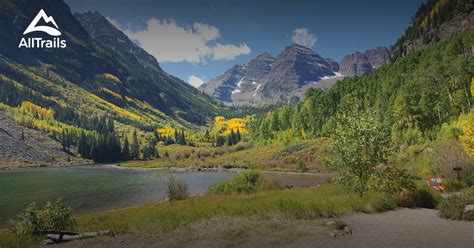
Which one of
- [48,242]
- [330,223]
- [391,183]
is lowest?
[330,223]

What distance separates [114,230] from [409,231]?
18.0m

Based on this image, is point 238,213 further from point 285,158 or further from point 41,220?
point 285,158

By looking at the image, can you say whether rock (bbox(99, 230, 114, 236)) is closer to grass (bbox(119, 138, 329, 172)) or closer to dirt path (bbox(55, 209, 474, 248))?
dirt path (bbox(55, 209, 474, 248))

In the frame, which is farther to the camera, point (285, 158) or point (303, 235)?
point (285, 158)

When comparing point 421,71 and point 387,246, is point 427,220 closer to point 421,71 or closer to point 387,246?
point 387,246

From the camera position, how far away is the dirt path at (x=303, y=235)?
65.6ft

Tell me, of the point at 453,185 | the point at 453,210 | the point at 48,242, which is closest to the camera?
the point at 48,242

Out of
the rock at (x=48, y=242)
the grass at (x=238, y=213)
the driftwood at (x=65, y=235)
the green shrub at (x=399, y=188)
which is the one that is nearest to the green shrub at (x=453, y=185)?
the green shrub at (x=399, y=188)

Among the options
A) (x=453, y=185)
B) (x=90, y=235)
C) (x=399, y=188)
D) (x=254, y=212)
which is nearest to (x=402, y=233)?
(x=254, y=212)

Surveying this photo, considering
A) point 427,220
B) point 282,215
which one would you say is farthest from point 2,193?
point 427,220

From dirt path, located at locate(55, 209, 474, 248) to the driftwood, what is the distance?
90 centimetres

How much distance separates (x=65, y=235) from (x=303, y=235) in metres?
14.0

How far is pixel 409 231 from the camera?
22750mm

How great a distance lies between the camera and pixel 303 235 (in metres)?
21.6
